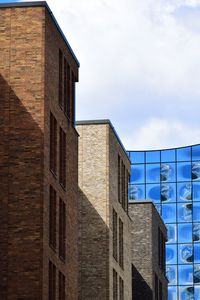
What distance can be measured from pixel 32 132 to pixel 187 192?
8954 cm

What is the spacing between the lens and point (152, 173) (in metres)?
140

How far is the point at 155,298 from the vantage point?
286 ft

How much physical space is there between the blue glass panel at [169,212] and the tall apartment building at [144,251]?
49.9 meters

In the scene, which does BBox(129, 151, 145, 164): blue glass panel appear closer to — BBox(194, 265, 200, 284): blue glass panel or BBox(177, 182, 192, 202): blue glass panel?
BBox(177, 182, 192, 202): blue glass panel

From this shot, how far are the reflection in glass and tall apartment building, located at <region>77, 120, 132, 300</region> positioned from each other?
65.6m

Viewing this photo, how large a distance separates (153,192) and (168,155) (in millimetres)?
4632

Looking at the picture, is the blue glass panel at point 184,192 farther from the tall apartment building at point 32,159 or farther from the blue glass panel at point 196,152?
the tall apartment building at point 32,159

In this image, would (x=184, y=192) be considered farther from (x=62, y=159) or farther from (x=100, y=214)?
(x=62, y=159)

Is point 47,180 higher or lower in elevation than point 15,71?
lower

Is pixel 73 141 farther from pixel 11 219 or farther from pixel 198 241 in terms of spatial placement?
pixel 198 241

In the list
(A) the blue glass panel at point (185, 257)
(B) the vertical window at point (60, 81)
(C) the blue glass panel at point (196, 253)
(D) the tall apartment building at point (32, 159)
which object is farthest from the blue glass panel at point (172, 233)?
(B) the vertical window at point (60, 81)

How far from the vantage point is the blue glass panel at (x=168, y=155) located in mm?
139625

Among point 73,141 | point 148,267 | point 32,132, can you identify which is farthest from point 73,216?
point 148,267

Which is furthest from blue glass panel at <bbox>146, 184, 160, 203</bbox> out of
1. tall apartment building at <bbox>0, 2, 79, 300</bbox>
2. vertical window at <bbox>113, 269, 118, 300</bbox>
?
tall apartment building at <bbox>0, 2, 79, 300</bbox>
